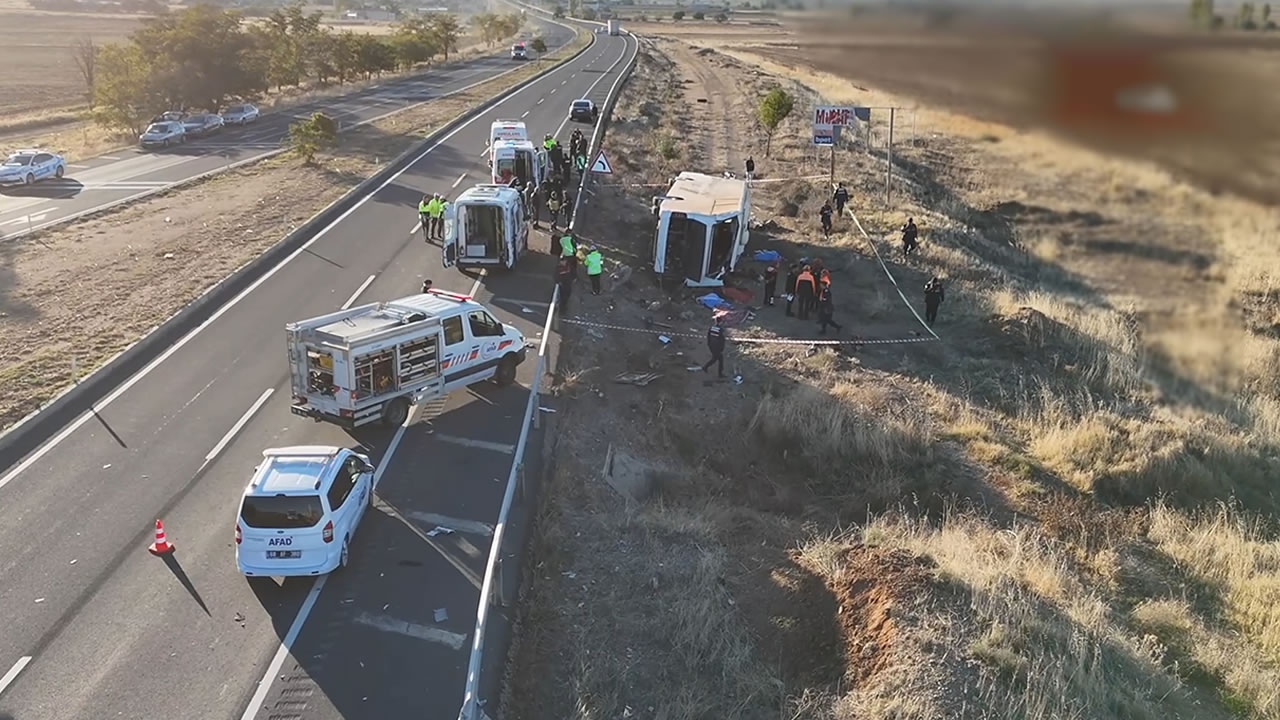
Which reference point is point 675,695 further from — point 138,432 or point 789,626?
point 138,432

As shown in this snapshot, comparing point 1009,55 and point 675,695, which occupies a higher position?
point 1009,55

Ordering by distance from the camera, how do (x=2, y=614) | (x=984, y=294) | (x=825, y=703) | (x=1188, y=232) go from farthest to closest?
(x=984, y=294) → (x=2, y=614) → (x=825, y=703) → (x=1188, y=232)

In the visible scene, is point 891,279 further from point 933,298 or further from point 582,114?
point 582,114

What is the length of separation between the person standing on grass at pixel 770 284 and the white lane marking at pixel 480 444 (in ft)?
38.6

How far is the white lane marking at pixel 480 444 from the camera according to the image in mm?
17109

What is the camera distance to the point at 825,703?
11.1 meters

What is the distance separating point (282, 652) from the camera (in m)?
11.7

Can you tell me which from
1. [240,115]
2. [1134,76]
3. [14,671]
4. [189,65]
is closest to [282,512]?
[14,671]

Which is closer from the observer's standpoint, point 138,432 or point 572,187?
point 138,432

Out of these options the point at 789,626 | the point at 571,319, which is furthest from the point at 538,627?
the point at 571,319

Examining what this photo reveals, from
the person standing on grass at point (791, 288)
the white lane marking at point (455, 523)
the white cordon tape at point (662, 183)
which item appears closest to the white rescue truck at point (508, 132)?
the white cordon tape at point (662, 183)

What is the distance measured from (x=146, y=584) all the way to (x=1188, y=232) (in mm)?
13281

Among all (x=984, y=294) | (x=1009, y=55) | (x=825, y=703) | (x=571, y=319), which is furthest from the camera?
(x=984, y=294)

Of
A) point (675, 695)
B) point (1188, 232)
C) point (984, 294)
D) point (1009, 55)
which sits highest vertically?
point (1009, 55)
